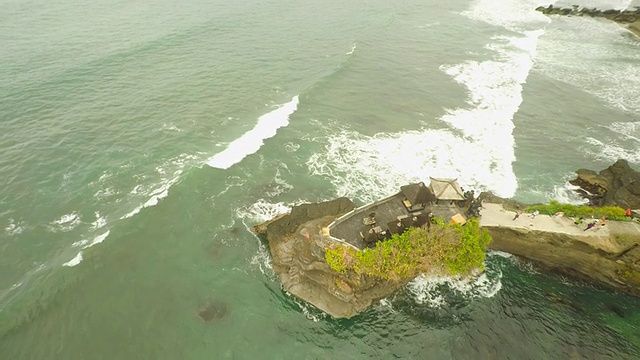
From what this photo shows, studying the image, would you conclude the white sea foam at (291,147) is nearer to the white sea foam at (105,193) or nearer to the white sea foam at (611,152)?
the white sea foam at (105,193)

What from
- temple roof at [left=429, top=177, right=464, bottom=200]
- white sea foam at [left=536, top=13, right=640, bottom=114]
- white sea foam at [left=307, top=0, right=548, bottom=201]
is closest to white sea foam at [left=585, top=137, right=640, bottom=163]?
white sea foam at [left=307, top=0, right=548, bottom=201]

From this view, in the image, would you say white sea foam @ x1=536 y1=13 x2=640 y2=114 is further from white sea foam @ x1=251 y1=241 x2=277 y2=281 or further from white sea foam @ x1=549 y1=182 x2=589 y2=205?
white sea foam @ x1=251 y1=241 x2=277 y2=281

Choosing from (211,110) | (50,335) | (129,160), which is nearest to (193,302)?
(50,335)

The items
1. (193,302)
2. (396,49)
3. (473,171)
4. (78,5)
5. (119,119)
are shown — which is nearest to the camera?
(193,302)

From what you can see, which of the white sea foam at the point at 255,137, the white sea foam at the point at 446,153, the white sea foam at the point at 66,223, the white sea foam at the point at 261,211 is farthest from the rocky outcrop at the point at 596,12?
the white sea foam at the point at 66,223

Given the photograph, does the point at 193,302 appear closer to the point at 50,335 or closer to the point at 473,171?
the point at 50,335

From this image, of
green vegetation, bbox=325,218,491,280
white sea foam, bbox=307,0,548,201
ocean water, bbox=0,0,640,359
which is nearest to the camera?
ocean water, bbox=0,0,640,359

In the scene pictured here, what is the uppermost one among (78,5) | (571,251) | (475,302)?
(78,5)
